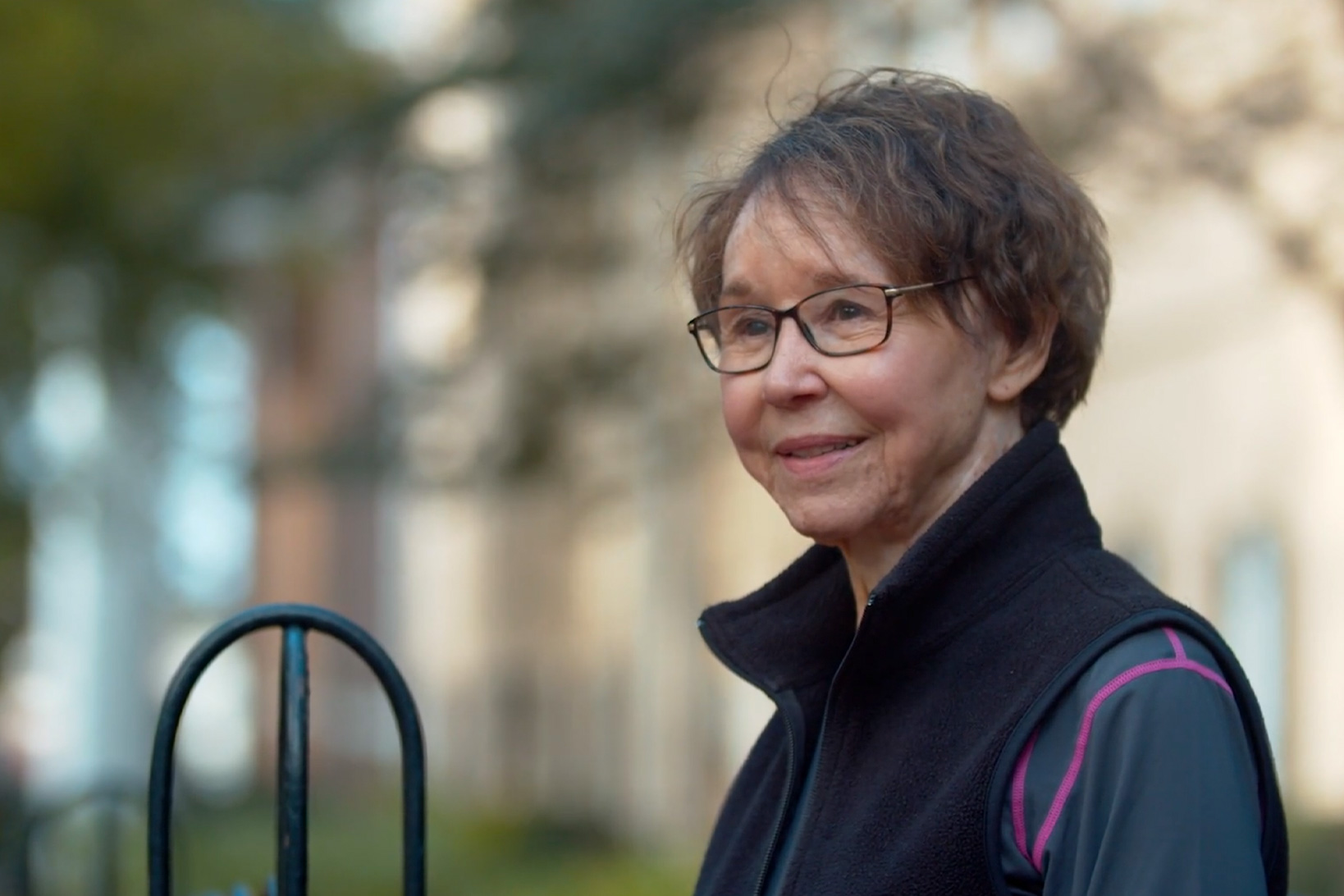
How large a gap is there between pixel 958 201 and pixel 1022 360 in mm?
214

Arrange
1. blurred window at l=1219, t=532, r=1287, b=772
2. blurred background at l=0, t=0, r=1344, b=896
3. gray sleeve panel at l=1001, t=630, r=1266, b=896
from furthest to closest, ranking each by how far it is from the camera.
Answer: blurred window at l=1219, t=532, r=1287, b=772 → blurred background at l=0, t=0, r=1344, b=896 → gray sleeve panel at l=1001, t=630, r=1266, b=896

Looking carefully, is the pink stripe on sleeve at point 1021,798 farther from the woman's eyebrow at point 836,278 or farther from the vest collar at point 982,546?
the woman's eyebrow at point 836,278

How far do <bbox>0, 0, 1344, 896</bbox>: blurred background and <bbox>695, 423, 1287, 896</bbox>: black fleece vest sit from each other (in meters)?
1.06

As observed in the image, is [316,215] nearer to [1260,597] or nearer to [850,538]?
[1260,597]

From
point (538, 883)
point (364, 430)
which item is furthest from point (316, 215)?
point (538, 883)

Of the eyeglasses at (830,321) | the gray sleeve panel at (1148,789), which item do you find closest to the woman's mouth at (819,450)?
the eyeglasses at (830,321)

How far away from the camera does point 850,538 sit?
2166mm

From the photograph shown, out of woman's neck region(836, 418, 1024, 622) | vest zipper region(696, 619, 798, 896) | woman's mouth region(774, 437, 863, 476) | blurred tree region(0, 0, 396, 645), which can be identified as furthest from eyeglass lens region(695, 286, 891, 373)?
blurred tree region(0, 0, 396, 645)

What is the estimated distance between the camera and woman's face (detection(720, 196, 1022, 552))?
6.72ft

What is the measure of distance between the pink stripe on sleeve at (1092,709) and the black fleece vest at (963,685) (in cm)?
5

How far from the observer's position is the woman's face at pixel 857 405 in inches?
80.7

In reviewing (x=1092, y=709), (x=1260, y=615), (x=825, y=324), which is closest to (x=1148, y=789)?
(x=1092, y=709)

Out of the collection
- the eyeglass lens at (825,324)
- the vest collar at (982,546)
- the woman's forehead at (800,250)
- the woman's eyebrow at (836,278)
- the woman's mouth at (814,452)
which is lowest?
the vest collar at (982,546)

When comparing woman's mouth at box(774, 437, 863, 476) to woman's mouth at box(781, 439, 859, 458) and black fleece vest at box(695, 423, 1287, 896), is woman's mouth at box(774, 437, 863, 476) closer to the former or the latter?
woman's mouth at box(781, 439, 859, 458)
